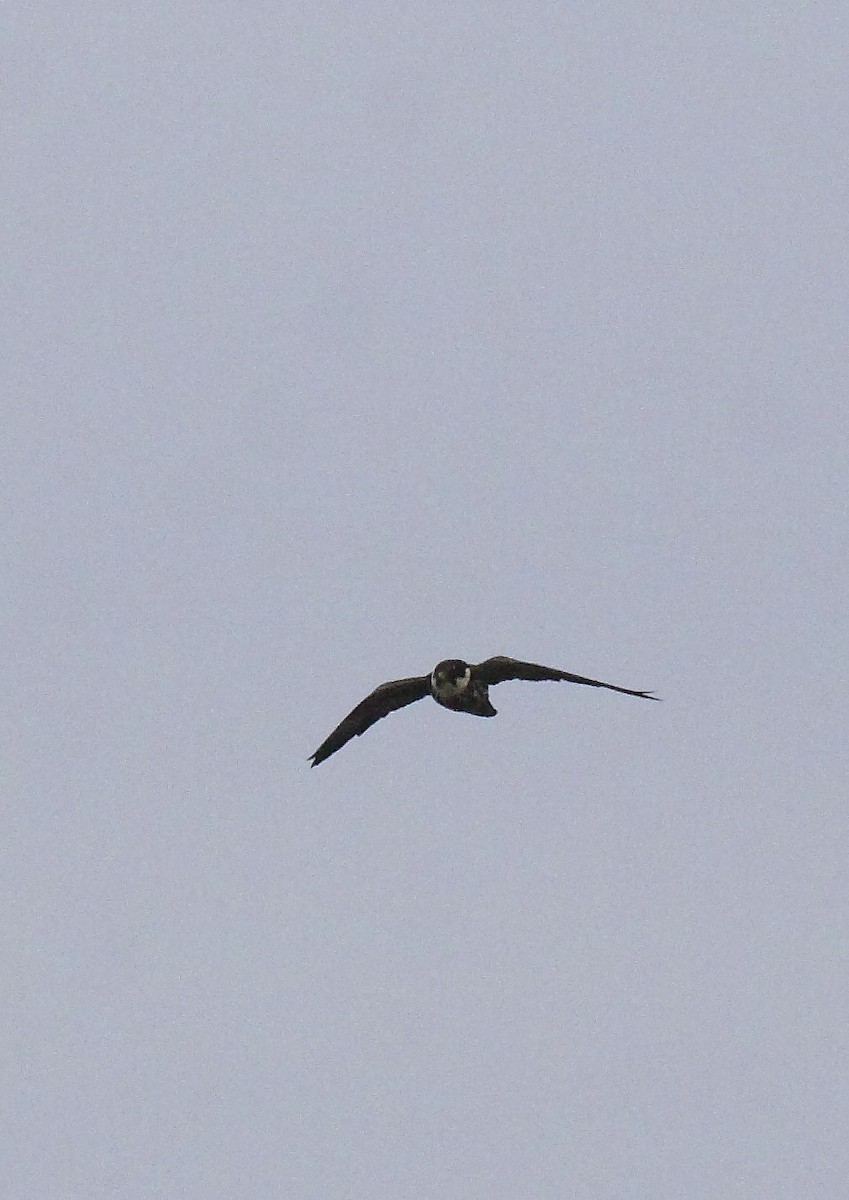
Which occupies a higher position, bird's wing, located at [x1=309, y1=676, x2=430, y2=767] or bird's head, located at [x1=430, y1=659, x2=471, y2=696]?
bird's wing, located at [x1=309, y1=676, x2=430, y2=767]

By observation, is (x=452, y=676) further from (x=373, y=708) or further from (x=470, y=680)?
(x=373, y=708)

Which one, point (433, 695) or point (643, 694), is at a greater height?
point (433, 695)

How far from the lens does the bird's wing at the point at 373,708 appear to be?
88.3ft

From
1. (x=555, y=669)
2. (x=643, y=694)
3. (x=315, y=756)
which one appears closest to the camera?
(x=643, y=694)

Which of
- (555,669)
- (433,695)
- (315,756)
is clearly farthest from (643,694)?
(315,756)

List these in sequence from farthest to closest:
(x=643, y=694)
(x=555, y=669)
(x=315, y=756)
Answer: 1. (x=315, y=756)
2. (x=555, y=669)
3. (x=643, y=694)

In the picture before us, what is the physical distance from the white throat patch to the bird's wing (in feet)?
3.47

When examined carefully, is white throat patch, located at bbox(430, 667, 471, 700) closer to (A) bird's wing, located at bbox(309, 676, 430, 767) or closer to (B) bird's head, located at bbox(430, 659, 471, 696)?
(B) bird's head, located at bbox(430, 659, 471, 696)

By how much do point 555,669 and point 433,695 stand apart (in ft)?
6.33

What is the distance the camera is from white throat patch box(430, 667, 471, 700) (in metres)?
25.4

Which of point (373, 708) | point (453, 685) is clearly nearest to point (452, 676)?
point (453, 685)

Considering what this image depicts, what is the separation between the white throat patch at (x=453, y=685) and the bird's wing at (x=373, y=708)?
1059 mm

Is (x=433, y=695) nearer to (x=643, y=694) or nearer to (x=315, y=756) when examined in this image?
(x=315, y=756)

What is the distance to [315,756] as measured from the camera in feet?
90.5
